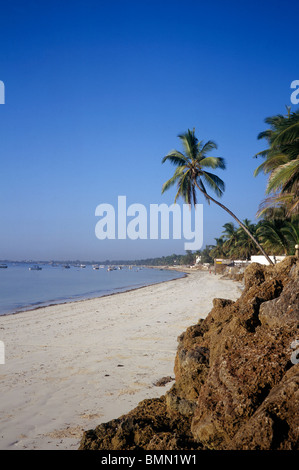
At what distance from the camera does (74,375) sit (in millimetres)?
6625

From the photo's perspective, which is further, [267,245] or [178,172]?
[267,245]

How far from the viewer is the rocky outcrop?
8.46 feet

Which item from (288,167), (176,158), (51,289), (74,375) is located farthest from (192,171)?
(51,289)

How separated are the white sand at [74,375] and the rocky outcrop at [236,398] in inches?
41.9

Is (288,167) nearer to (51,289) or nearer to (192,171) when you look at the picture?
(192,171)

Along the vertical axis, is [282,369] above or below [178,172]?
below

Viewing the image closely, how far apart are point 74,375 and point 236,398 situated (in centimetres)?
461

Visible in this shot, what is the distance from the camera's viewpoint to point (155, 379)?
20.4 ft

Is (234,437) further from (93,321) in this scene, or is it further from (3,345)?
(93,321)
